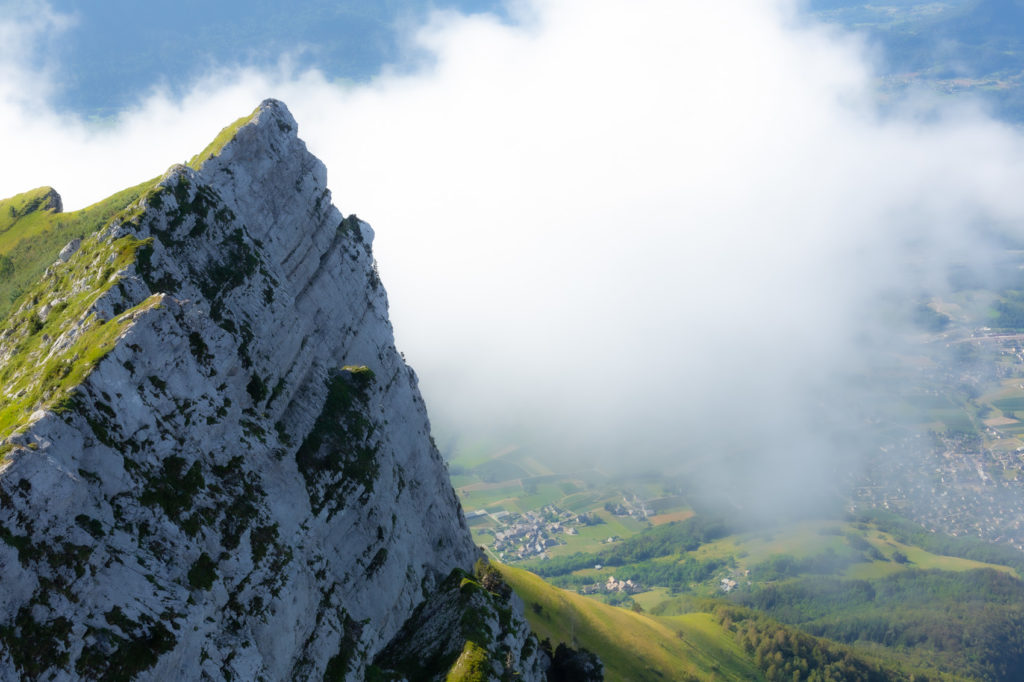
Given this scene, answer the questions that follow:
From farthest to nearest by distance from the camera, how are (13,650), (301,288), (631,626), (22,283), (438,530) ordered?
(631,626), (22,283), (438,530), (301,288), (13,650)

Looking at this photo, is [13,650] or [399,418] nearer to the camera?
[13,650]

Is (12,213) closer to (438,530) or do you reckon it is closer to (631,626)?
(438,530)

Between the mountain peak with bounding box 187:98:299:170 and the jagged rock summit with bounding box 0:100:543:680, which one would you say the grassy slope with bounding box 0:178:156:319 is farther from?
the jagged rock summit with bounding box 0:100:543:680

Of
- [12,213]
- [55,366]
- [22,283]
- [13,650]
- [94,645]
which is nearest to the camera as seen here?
[13,650]

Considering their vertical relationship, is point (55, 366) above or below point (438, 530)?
above

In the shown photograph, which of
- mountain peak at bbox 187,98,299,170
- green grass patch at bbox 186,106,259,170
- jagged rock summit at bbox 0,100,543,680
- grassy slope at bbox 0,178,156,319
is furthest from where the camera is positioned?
grassy slope at bbox 0,178,156,319

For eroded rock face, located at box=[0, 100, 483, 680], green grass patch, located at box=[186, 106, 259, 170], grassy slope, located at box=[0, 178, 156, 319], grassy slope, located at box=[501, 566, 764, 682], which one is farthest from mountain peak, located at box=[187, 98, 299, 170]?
grassy slope, located at box=[501, 566, 764, 682]

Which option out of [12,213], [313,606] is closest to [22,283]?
[12,213]
